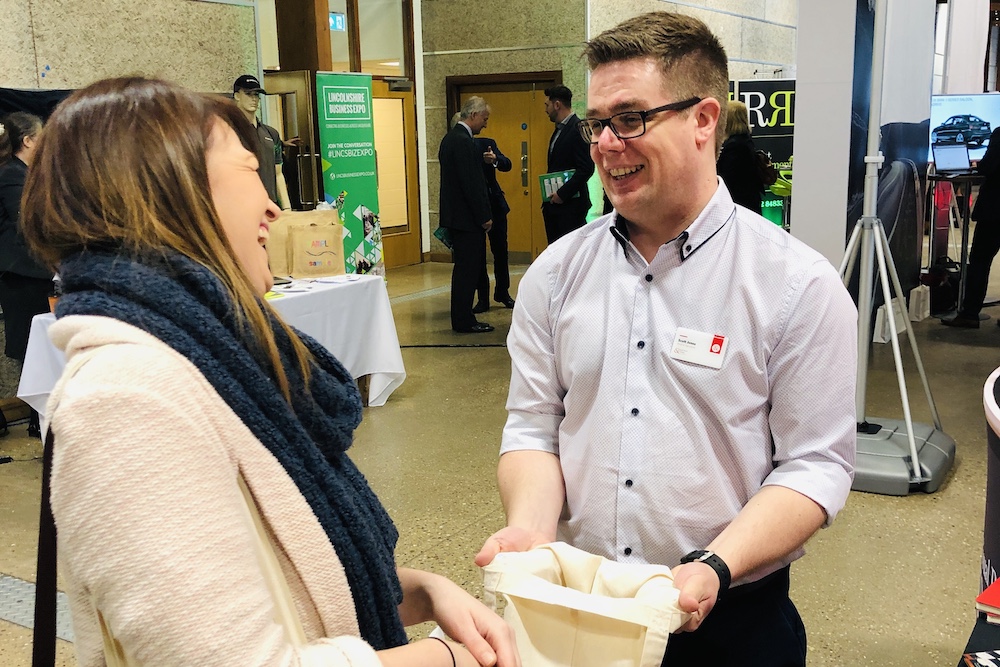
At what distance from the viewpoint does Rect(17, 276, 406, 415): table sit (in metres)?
4.00

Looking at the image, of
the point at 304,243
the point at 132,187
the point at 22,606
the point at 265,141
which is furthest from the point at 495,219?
the point at 132,187

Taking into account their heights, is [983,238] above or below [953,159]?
below

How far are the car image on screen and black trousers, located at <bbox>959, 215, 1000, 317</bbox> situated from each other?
1.88 meters

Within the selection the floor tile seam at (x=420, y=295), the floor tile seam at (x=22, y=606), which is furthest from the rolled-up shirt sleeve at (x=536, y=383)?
the floor tile seam at (x=420, y=295)

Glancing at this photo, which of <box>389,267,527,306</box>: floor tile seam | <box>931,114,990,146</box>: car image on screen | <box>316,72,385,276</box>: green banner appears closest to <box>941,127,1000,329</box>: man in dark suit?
<box>931,114,990,146</box>: car image on screen

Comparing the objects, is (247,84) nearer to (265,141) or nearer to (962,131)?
(265,141)

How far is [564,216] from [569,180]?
300 mm

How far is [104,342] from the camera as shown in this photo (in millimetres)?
852

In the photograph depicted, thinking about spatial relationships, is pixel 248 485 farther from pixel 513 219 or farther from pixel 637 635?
pixel 513 219

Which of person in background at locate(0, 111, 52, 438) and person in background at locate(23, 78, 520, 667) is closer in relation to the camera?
person in background at locate(23, 78, 520, 667)

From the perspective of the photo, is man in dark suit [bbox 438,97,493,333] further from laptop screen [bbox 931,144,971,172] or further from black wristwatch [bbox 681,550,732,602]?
black wristwatch [bbox 681,550,732,602]

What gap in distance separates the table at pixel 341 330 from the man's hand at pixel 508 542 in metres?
2.97

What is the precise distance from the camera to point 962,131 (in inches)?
335

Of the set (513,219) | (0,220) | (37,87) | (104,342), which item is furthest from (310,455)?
(513,219)
